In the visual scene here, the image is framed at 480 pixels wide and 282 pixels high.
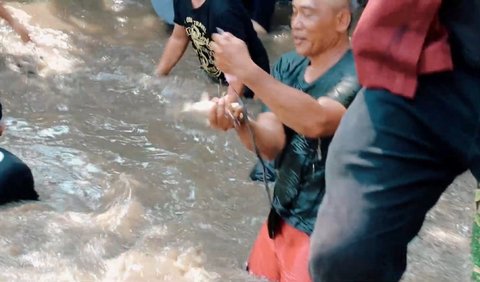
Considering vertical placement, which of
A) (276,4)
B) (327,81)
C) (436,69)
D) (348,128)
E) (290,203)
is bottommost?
(276,4)

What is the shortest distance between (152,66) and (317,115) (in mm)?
3094

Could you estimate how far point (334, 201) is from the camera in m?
1.53

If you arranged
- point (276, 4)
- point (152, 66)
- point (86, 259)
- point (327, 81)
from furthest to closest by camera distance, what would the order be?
point (276, 4)
point (152, 66)
point (86, 259)
point (327, 81)

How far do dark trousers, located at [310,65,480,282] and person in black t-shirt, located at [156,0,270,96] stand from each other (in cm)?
268

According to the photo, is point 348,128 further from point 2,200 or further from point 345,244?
point 2,200

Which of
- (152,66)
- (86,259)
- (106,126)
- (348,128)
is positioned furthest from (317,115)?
(152,66)

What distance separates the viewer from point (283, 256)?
100 inches

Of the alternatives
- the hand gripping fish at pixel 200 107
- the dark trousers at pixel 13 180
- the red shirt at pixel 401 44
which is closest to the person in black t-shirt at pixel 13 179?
the dark trousers at pixel 13 180

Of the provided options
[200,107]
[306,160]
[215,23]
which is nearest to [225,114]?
[306,160]

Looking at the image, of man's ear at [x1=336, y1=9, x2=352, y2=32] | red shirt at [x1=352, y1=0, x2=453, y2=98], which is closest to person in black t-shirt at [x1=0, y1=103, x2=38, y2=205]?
man's ear at [x1=336, y1=9, x2=352, y2=32]

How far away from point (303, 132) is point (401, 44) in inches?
31.6

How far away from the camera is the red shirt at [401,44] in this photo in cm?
149

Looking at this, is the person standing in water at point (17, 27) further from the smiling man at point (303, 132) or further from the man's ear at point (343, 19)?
the man's ear at point (343, 19)

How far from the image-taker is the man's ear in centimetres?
252
